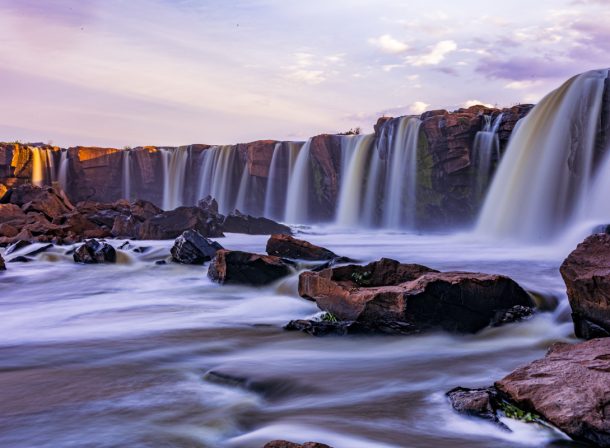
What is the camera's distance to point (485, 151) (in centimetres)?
2366

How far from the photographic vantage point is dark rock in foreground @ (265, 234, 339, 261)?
1291cm

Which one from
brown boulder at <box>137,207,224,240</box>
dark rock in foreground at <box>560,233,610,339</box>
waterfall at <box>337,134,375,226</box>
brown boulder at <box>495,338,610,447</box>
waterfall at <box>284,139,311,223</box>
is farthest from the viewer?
waterfall at <box>284,139,311,223</box>

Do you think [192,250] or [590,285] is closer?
[590,285]

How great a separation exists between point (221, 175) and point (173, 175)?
16.9 ft

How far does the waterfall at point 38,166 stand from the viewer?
41.5m

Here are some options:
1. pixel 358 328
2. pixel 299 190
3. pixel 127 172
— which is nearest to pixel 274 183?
pixel 299 190

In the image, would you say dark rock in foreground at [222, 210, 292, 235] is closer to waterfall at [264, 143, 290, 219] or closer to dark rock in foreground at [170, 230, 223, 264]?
dark rock in foreground at [170, 230, 223, 264]

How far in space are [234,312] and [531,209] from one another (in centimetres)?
1205

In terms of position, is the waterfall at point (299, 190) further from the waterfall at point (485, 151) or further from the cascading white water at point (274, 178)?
the waterfall at point (485, 151)

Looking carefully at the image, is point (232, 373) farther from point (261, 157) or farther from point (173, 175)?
point (173, 175)

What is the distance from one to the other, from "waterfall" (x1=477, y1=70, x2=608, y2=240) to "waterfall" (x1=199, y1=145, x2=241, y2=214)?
74.7 feet

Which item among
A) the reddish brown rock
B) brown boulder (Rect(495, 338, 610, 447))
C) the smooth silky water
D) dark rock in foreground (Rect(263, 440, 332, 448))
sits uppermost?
the reddish brown rock

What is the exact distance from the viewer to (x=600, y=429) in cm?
378

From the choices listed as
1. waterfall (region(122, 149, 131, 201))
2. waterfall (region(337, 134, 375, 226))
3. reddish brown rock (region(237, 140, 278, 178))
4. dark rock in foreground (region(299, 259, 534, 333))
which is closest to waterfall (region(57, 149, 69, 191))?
waterfall (region(122, 149, 131, 201))
